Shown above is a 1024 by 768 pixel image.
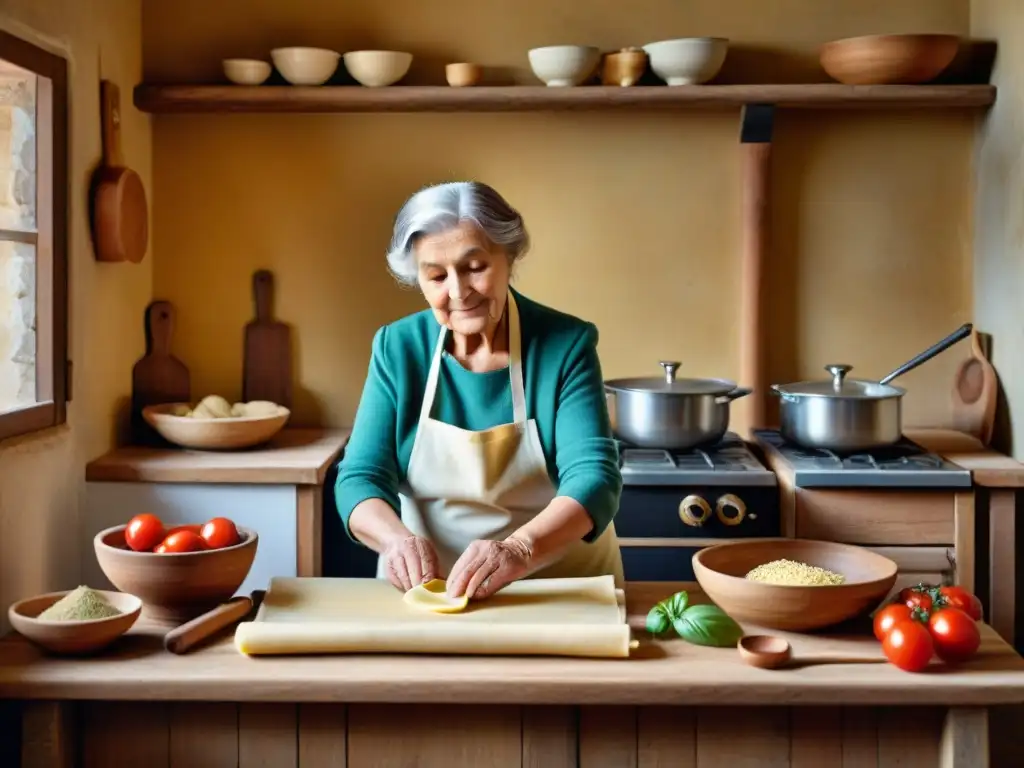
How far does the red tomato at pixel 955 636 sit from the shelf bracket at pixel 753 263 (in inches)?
76.3

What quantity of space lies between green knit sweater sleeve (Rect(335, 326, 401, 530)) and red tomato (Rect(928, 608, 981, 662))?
101 cm

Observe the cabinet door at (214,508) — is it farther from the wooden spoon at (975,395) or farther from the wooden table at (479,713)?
the wooden spoon at (975,395)

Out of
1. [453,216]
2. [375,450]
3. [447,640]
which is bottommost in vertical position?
[447,640]

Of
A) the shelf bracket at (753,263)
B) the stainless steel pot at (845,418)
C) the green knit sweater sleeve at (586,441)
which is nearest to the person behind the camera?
the green knit sweater sleeve at (586,441)

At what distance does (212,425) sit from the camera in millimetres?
3252

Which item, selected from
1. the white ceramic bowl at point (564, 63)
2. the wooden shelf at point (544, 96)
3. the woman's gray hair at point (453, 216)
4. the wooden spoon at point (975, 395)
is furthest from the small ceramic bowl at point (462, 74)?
the wooden spoon at point (975, 395)

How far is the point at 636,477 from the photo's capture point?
313 centimetres

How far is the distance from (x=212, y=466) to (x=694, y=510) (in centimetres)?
126

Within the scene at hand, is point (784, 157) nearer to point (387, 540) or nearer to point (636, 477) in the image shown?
point (636, 477)

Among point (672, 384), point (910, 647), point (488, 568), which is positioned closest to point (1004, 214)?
point (672, 384)

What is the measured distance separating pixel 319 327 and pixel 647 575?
1358 mm

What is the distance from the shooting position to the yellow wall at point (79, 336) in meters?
2.69

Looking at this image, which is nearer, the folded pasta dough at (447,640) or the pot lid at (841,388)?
the folded pasta dough at (447,640)

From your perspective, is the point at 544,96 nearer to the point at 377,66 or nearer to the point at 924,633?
the point at 377,66
